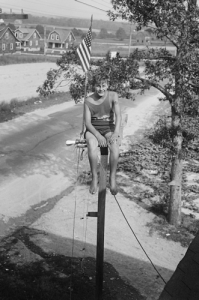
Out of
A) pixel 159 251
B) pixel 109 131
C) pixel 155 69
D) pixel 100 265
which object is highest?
pixel 155 69

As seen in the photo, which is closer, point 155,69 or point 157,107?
point 155,69

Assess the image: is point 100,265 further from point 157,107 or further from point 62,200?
point 157,107

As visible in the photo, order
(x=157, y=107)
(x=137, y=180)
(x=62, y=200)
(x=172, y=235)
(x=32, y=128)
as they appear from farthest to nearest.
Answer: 1. (x=157, y=107)
2. (x=32, y=128)
3. (x=137, y=180)
4. (x=62, y=200)
5. (x=172, y=235)

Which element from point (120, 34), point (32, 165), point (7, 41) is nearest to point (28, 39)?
point (7, 41)

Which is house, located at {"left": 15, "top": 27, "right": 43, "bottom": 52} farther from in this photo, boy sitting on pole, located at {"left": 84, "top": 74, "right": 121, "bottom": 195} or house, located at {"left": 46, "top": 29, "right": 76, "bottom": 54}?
boy sitting on pole, located at {"left": 84, "top": 74, "right": 121, "bottom": 195}

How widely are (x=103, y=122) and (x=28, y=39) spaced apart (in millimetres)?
98468

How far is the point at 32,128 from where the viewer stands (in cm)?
2184

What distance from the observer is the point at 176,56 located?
38.2ft

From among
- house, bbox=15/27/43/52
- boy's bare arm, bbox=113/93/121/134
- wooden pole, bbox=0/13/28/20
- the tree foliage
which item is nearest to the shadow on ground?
boy's bare arm, bbox=113/93/121/134

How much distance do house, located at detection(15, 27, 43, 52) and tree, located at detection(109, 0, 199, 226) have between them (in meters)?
93.2

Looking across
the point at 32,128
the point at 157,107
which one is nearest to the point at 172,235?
the point at 32,128

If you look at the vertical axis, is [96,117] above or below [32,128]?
above

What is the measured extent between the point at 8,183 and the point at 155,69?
6.21 metres

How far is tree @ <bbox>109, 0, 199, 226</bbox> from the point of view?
35.8ft
